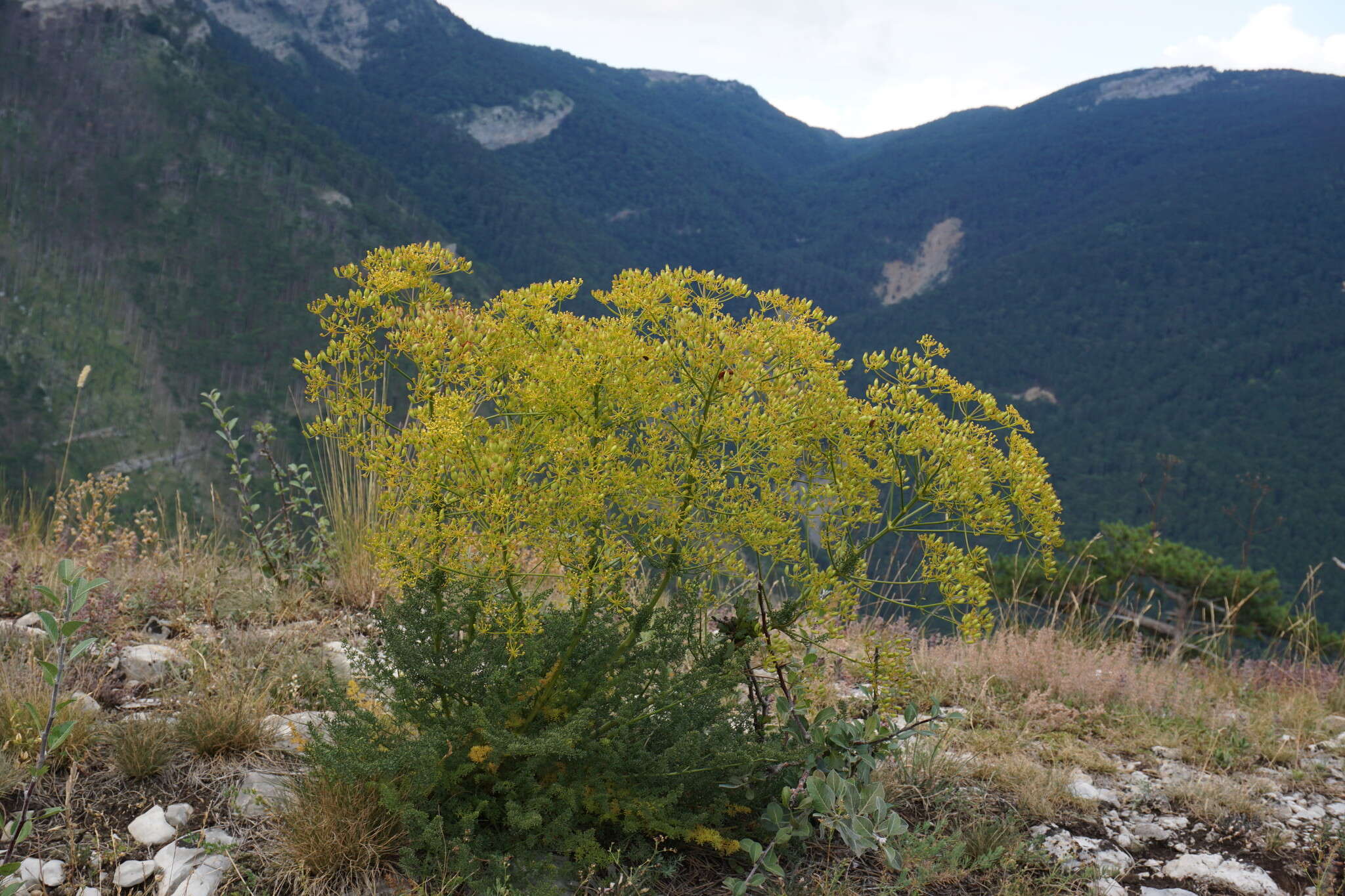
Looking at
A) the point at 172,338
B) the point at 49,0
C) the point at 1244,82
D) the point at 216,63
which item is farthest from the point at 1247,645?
the point at 1244,82

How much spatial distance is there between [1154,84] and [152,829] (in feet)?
745

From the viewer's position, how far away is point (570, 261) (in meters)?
121

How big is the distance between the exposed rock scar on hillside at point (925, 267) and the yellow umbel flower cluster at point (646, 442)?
14457 centimetres

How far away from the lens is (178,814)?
242cm

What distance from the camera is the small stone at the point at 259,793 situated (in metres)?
2.44

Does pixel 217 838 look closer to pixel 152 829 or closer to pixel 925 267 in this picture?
pixel 152 829

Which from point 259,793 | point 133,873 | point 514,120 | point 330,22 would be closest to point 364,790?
point 259,793

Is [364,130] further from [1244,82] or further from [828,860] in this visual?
[1244,82]

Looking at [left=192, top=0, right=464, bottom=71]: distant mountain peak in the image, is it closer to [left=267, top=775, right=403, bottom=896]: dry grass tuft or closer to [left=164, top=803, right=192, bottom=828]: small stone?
[left=164, top=803, right=192, bottom=828]: small stone

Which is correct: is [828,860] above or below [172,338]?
above

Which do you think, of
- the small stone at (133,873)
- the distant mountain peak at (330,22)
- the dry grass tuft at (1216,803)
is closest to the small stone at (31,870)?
the small stone at (133,873)

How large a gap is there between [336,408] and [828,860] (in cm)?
200

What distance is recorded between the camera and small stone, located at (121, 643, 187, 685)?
3172mm

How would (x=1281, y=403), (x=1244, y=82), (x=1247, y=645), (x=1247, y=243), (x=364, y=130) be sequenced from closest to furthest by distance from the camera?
(x=1247, y=645) < (x=1281, y=403) < (x=1247, y=243) < (x=364, y=130) < (x=1244, y=82)
